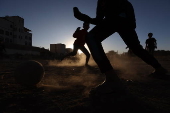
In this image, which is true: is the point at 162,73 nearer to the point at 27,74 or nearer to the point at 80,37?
the point at 27,74

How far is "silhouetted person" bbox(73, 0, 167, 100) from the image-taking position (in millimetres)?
1987

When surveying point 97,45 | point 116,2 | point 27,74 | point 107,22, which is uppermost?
point 116,2

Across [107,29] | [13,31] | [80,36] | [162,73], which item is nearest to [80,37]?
[80,36]

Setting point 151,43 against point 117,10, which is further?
point 151,43

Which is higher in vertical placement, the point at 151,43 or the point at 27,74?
the point at 151,43

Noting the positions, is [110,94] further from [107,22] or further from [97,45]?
[107,22]

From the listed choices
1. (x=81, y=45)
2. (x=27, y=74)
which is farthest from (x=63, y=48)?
(x=27, y=74)

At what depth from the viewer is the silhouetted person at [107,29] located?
1.99 meters

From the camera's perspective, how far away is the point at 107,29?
223cm

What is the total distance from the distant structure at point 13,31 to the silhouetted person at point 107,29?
4166 centimetres

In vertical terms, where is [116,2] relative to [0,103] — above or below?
above

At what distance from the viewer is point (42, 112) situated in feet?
5.08

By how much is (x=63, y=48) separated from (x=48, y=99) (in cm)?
5001

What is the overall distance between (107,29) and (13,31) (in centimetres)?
4618
